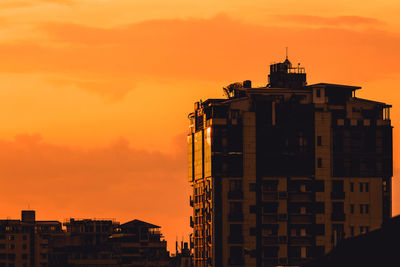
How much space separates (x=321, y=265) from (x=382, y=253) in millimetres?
15995

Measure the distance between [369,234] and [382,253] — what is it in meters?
8.40

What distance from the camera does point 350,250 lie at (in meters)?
122

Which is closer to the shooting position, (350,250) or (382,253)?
(382,253)

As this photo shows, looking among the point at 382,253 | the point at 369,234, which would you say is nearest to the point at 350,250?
the point at 369,234

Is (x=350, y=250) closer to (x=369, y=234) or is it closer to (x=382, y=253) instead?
(x=369, y=234)

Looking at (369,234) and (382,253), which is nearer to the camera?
(382,253)

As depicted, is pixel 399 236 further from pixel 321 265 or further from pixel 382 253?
pixel 321 265

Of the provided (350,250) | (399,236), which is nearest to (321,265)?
(350,250)

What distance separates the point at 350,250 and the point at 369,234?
7.18ft

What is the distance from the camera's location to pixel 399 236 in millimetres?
113688

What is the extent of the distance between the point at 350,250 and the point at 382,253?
10006 mm

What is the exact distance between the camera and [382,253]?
112 metres

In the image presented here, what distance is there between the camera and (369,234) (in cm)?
12000
